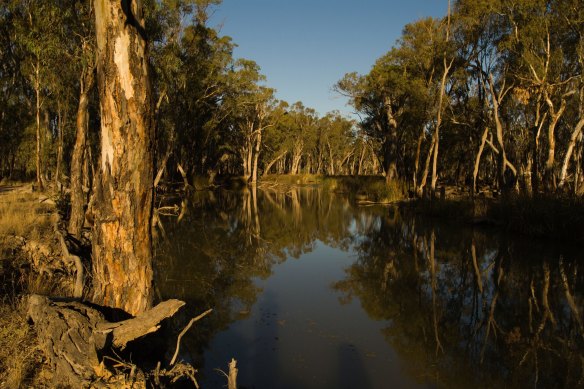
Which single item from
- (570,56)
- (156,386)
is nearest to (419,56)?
(570,56)

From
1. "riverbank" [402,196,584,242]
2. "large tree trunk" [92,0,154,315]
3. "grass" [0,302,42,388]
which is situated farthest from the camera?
"riverbank" [402,196,584,242]

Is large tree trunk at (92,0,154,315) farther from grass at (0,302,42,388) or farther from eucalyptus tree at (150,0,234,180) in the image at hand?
eucalyptus tree at (150,0,234,180)

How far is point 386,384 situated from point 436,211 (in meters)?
17.3

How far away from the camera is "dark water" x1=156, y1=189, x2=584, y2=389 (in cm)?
541

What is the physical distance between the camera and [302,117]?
64.9 metres

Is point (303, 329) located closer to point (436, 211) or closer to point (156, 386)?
point (156, 386)

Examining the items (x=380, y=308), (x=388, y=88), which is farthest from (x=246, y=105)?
(x=380, y=308)

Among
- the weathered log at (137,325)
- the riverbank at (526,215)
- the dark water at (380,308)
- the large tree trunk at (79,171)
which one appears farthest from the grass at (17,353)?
the riverbank at (526,215)

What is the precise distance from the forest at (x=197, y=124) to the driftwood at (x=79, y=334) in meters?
0.02

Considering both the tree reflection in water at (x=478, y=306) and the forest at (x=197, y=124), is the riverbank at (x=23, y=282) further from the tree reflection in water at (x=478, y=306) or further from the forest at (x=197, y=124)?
the tree reflection in water at (x=478, y=306)

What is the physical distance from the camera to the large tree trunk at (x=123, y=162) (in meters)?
4.39

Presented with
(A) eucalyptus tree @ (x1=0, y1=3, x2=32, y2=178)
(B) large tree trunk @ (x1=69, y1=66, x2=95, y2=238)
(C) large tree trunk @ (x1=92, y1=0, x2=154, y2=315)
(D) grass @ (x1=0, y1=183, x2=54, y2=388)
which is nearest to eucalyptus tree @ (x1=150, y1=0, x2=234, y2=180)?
(A) eucalyptus tree @ (x1=0, y1=3, x2=32, y2=178)

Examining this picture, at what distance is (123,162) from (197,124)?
37520 mm

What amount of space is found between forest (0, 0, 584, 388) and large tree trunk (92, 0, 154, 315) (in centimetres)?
1
